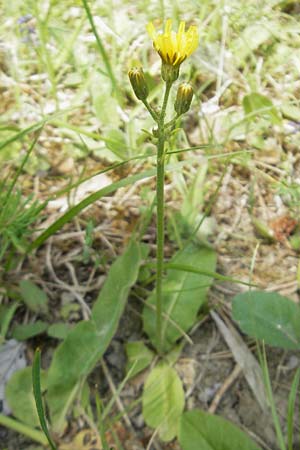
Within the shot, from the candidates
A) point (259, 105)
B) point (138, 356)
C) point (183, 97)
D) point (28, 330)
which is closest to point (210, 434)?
point (138, 356)

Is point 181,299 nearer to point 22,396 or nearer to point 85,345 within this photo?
point 85,345

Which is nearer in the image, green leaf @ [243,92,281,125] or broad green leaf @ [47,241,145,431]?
broad green leaf @ [47,241,145,431]

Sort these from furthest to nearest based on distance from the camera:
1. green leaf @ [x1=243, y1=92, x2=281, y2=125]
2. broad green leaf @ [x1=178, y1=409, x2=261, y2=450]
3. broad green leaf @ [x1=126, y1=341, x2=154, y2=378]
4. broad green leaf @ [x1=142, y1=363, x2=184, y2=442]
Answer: green leaf @ [x1=243, y1=92, x2=281, y2=125] → broad green leaf @ [x1=126, y1=341, x2=154, y2=378] → broad green leaf @ [x1=142, y1=363, x2=184, y2=442] → broad green leaf @ [x1=178, y1=409, x2=261, y2=450]

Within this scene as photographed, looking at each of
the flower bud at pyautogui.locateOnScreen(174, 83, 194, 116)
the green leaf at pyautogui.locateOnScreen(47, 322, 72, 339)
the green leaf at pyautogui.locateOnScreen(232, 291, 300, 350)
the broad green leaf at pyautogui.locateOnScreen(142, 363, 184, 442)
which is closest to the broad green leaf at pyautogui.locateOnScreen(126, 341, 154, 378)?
the broad green leaf at pyautogui.locateOnScreen(142, 363, 184, 442)

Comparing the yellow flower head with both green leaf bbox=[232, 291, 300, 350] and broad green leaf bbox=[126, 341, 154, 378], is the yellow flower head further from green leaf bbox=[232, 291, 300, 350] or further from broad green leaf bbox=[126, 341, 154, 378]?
broad green leaf bbox=[126, 341, 154, 378]

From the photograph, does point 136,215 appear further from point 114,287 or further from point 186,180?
point 114,287

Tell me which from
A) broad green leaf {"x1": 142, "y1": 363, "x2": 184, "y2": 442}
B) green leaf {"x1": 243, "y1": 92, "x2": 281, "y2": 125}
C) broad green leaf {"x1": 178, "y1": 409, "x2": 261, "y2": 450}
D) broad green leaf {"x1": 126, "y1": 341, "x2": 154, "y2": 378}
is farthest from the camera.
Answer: green leaf {"x1": 243, "y1": 92, "x2": 281, "y2": 125}
